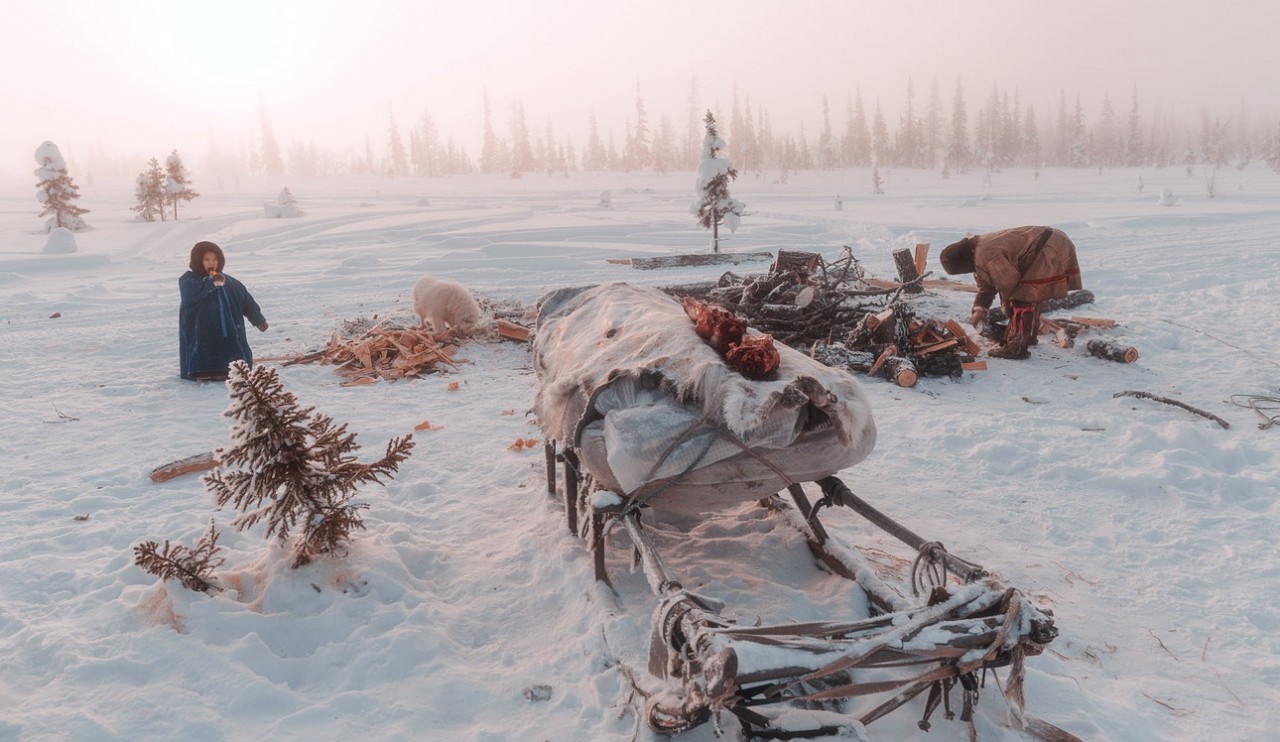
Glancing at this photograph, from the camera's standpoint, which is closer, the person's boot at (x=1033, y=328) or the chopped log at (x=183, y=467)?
the chopped log at (x=183, y=467)

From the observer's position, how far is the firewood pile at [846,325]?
27.4 feet

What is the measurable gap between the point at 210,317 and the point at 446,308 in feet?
10.0

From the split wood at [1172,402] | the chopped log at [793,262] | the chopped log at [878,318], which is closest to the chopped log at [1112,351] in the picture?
the split wood at [1172,402]

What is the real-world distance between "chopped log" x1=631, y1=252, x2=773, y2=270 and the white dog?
7.16 meters

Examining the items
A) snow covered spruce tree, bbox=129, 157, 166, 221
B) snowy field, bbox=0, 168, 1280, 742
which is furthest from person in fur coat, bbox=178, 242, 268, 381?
snow covered spruce tree, bbox=129, 157, 166, 221

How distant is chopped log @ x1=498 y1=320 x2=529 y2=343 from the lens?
33.5 feet

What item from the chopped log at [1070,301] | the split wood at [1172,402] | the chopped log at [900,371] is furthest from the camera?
the chopped log at [1070,301]

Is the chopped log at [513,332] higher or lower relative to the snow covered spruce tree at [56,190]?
lower

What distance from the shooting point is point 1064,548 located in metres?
4.59

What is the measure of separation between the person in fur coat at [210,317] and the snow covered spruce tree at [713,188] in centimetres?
1377

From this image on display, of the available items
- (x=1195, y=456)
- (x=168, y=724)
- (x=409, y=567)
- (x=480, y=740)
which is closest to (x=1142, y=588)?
(x=1195, y=456)

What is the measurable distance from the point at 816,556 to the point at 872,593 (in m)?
0.67

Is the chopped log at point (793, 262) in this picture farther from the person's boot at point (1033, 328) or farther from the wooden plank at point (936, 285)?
the person's boot at point (1033, 328)

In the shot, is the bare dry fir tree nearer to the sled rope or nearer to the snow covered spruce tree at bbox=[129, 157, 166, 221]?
the sled rope
